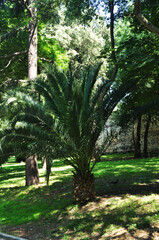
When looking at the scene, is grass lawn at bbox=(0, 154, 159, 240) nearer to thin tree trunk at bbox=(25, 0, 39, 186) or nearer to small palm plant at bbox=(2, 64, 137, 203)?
small palm plant at bbox=(2, 64, 137, 203)

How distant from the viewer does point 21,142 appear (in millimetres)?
7008

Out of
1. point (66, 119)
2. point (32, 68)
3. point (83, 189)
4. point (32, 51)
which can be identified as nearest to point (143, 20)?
point (66, 119)

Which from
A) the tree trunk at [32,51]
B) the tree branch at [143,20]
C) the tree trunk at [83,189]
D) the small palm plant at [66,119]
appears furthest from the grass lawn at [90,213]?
the tree trunk at [32,51]

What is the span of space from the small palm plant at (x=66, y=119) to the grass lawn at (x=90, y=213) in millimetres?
736

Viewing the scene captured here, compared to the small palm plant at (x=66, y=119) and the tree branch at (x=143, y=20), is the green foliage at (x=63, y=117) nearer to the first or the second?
the small palm plant at (x=66, y=119)

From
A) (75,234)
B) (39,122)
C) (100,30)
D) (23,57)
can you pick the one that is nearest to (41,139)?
(39,122)

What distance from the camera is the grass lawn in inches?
205

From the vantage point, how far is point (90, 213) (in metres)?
6.29

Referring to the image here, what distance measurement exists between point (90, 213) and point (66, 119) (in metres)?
2.48

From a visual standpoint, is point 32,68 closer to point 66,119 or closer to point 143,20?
point 66,119

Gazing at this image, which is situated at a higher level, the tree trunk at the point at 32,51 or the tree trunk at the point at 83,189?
the tree trunk at the point at 32,51

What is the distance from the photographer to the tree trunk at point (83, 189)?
23.4ft

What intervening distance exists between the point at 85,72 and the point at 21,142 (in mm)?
2756

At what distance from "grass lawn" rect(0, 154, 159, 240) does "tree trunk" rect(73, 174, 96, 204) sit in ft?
0.72
